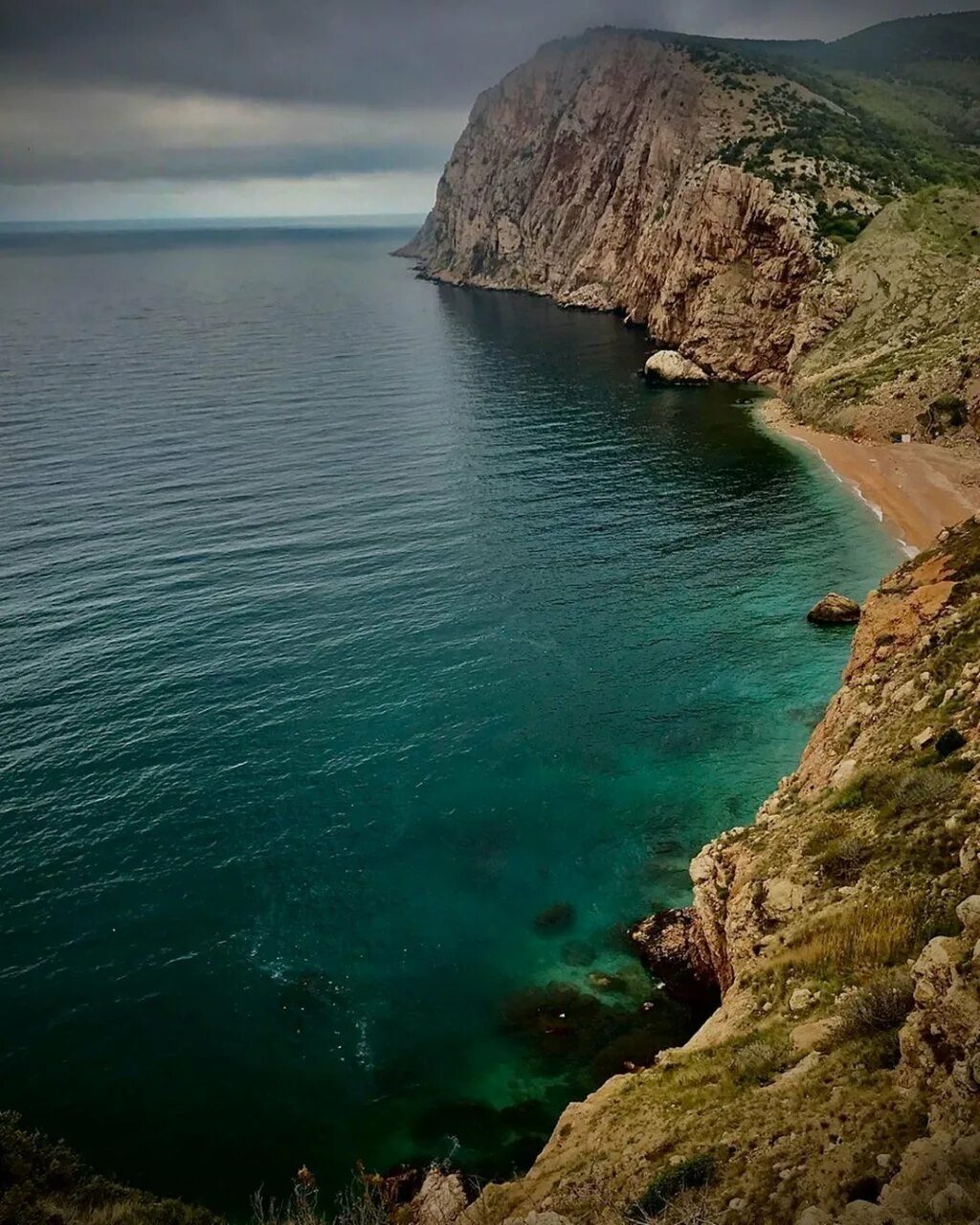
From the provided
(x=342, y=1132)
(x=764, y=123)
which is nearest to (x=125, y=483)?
(x=342, y=1132)

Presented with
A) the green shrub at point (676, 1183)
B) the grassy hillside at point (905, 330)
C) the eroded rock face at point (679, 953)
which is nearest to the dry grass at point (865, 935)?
the green shrub at point (676, 1183)

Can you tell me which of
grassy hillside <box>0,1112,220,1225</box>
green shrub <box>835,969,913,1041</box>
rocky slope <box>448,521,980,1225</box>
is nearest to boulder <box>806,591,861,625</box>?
rocky slope <box>448,521,980,1225</box>

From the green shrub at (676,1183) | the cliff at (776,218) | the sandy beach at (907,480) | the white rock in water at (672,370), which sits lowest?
the green shrub at (676,1183)

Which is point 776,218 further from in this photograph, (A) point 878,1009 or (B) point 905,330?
(A) point 878,1009

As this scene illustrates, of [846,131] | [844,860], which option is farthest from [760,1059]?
[846,131]

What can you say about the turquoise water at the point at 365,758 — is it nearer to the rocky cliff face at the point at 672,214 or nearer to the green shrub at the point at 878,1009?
the green shrub at the point at 878,1009

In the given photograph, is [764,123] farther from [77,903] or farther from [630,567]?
[77,903]

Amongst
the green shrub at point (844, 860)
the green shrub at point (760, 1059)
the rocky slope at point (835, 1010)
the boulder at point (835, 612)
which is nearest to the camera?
the rocky slope at point (835, 1010)
